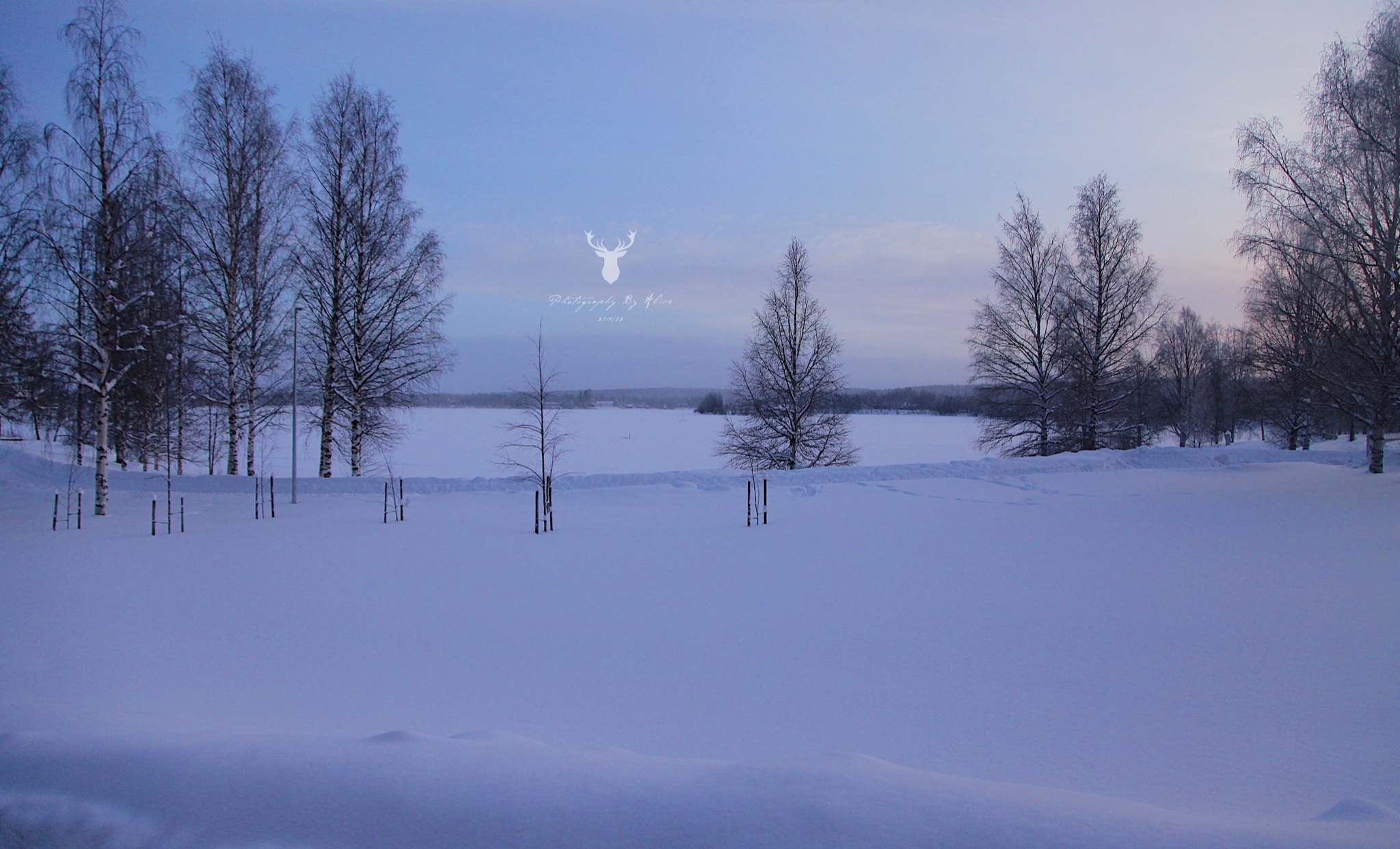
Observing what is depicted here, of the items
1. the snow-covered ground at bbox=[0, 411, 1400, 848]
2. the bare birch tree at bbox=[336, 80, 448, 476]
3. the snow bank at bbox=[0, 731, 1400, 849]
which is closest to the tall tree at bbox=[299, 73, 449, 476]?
the bare birch tree at bbox=[336, 80, 448, 476]

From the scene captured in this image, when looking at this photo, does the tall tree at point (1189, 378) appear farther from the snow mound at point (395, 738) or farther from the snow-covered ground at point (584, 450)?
the snow mound at point (395, 738)

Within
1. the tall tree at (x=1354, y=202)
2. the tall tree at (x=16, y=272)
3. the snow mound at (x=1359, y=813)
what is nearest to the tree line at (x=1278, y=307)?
the tall tree at (x=1354, y=202)

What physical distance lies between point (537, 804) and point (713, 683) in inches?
94.8

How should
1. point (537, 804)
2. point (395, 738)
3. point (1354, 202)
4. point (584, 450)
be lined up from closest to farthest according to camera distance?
point (537, 804)
point (395, 738)
point (1354, 202)
point (584, 450)

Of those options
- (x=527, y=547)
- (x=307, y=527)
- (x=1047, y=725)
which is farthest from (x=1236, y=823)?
(x=307, y=527)

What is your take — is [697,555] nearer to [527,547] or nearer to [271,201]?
[527,547]

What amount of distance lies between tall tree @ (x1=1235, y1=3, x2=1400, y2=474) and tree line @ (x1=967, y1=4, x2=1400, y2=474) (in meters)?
0.04

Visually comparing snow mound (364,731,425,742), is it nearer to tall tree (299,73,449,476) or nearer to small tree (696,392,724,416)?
tall tree (299,73,449,476)

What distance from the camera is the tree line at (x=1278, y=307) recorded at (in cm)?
1412

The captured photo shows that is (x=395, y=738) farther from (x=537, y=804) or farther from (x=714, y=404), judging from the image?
(x=714, y=404)

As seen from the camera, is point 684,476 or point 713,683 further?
point 684,476

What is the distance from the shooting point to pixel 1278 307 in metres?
16.8

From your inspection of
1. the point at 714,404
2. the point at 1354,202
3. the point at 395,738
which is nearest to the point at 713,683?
the point at 395,738

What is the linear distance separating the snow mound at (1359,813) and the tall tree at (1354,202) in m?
16.0
